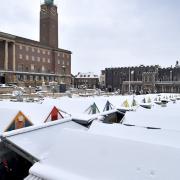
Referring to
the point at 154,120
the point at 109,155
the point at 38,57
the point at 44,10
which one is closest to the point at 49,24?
the point at 44,10

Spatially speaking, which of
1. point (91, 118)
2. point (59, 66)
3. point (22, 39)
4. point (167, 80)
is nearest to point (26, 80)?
point (22, 39)

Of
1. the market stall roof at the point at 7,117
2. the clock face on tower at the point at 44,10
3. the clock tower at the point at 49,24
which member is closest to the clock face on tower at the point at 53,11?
the clock tower at the point at 49,24

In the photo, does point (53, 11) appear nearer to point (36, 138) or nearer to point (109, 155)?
point (36, 138)

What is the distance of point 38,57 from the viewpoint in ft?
279

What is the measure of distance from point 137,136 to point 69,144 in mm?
1089

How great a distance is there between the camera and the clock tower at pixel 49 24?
92.0m

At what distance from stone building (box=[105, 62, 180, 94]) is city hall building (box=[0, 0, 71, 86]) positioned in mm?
22859

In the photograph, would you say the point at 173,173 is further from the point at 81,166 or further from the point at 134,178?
the point at 81,166

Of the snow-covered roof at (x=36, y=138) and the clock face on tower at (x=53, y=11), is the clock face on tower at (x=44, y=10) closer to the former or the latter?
the clock face on tower at (x=53, y=11)

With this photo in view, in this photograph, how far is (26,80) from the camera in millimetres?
77562

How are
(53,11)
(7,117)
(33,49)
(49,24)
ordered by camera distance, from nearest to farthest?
(7,117), (33,49), (49,24), (53,11)

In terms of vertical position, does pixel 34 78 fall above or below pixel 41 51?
below

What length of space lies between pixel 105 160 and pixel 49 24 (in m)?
92.6

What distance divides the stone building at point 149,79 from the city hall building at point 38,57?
2286 cm
